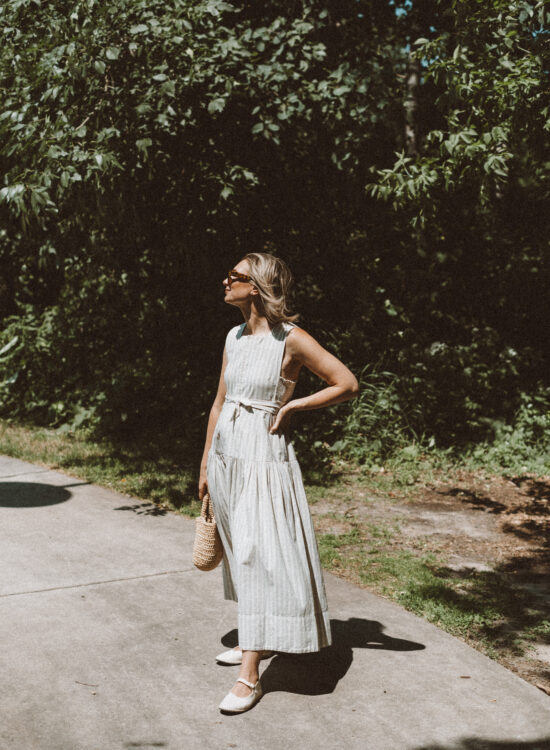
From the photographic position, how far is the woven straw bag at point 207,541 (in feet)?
12.4

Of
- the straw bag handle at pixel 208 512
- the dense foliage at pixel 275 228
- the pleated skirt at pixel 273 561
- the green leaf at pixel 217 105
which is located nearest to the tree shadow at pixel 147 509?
the dense foliage at pixel 275 228

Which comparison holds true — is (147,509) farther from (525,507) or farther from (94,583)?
(525,507)

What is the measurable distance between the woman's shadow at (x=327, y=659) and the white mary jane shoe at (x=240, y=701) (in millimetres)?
177

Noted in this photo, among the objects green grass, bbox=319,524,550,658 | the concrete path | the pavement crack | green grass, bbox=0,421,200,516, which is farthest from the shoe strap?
green grass, bbox=0,421,200,516

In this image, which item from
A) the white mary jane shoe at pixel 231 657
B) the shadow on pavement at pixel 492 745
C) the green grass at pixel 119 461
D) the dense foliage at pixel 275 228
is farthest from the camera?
the dense foliage at pixel 275 228

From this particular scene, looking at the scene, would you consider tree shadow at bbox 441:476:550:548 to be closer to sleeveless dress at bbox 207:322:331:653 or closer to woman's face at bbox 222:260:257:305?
sleeveless dress at bbox 207:322:331:653

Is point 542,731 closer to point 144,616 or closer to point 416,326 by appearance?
point 144,616

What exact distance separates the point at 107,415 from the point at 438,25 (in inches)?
247

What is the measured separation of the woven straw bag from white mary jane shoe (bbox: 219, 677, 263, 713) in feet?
1.83

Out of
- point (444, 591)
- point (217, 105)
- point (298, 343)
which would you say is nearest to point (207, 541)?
point (298, 343)

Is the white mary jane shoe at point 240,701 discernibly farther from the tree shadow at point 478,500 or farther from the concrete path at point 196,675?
the tree shadow at point 478,500

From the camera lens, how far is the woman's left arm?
140 inches

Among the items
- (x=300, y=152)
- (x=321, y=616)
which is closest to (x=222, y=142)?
(x=300, y=152)

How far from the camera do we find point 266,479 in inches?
140
